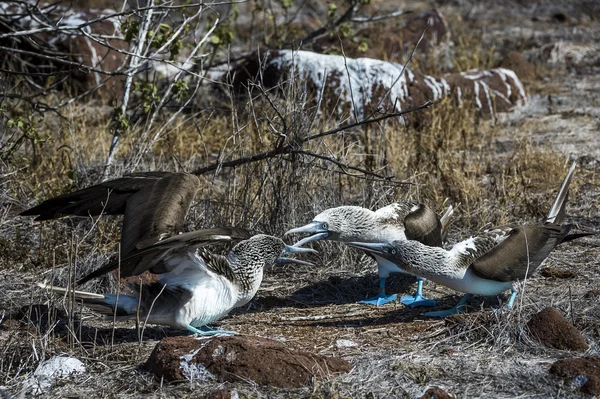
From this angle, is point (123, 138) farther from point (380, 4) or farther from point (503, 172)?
point (380, 4)

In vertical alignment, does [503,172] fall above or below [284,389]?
above

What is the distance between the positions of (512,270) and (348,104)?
375cm

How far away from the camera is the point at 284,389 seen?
13.4ft

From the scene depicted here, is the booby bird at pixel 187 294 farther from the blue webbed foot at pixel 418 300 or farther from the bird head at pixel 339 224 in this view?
the blue webbed foot at pixel 418 300

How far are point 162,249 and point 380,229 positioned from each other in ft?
→ 5.29

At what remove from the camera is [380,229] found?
567 cm

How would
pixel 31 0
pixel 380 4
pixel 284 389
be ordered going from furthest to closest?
pixel 380 4 → pixel 31 0 → pixel 284 389

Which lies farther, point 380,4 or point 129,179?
point 380,4

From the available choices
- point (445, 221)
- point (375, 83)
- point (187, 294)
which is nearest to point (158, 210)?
point (187, 294)

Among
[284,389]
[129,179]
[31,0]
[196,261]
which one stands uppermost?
[31,0]

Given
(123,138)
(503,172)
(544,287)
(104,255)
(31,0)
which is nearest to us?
(544,287)

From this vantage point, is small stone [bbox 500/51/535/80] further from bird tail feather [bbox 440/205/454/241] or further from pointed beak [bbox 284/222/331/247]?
pointed beak [bbox 284/222/331/247]

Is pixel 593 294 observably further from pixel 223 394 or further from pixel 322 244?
pixel 223 394

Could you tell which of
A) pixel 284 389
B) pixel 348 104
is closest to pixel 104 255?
pixel 284 389
